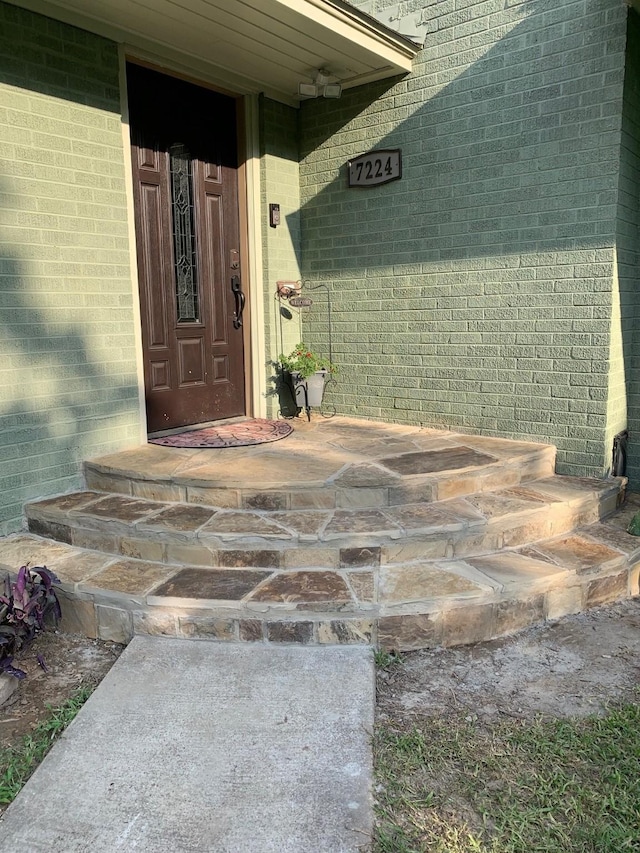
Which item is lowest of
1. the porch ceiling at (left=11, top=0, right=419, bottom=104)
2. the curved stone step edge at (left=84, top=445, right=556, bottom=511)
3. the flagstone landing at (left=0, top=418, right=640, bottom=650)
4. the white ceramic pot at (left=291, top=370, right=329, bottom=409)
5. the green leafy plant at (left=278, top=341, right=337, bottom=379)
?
the flagstone landing at (left=0, top=418, right=640, bottom=650)

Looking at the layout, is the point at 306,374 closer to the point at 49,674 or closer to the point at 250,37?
the point at 250,37

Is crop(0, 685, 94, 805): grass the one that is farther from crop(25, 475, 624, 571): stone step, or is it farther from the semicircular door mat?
the semicircular door mat

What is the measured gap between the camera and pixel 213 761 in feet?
5.97

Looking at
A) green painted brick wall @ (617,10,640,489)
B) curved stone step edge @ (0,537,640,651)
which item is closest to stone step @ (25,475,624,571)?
Answer: curved stone step edge @ (0,537,640,651)

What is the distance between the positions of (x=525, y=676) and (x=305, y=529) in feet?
3.45

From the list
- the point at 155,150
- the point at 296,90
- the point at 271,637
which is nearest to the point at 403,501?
the point at 271,637

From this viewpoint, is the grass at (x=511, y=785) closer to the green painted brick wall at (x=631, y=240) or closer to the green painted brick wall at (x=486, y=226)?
the green painted brick wall at (x=486, y=226)

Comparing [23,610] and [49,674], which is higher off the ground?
[23,610]

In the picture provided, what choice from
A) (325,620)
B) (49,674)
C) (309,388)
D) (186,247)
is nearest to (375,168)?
(186,247)

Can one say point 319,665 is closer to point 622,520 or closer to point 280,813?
point 280,813

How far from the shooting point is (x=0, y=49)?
10.1 feet

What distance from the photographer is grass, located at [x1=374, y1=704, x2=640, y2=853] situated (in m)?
1.56

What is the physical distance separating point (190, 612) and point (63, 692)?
498mm

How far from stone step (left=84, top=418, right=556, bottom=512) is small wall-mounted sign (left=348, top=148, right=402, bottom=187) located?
5.81 ft
